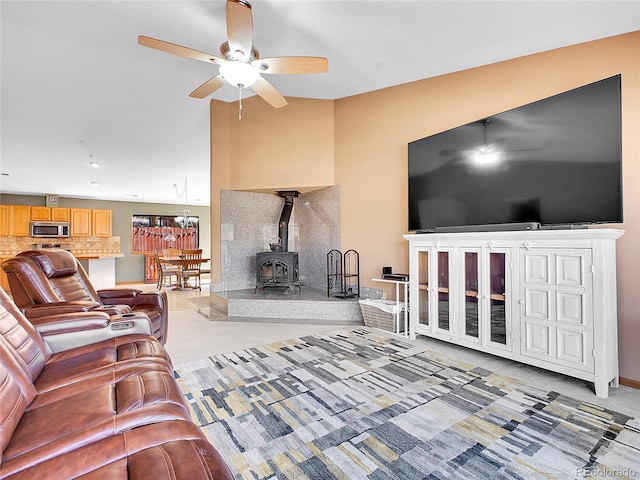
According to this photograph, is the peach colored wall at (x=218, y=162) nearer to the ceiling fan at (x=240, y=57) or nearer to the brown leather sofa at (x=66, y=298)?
the brown leather sofa at (x=66, y=298)

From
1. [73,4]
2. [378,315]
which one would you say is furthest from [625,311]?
[73,4]

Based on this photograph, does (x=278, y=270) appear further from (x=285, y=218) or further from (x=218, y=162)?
(x=218, y=162)

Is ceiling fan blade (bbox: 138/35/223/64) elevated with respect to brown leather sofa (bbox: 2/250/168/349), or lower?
elevated

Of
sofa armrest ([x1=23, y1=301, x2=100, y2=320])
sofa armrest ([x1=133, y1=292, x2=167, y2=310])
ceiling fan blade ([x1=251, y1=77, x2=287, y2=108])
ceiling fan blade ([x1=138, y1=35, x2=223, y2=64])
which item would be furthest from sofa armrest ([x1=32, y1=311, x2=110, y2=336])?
ceiling fan blade ([x1=251, y1=77, x2=287, y2=108])

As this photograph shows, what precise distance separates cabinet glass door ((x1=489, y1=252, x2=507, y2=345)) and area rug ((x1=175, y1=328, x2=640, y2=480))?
0.32 meters

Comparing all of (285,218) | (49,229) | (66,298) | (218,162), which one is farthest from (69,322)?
(49,229)

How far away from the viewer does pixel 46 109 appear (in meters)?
3.80

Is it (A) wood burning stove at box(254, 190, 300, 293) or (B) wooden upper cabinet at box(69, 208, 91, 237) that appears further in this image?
(B) wooden upper cabinet at box(69, 208, 91, 237)

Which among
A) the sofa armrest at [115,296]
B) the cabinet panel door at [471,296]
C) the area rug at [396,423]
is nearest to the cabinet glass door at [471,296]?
the cabinet panel door at [471,296]

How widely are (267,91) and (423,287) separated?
2316mm

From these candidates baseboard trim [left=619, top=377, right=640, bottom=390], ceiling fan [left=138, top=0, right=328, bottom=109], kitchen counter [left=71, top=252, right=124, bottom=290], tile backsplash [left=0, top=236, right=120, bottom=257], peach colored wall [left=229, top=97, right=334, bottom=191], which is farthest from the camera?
tile backsplash [left=0, top=236, right=120, bottom=257]

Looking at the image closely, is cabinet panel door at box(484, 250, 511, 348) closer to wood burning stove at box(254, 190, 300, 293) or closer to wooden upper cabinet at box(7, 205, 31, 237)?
wood burning stove at box(254, 190, 300, 293)

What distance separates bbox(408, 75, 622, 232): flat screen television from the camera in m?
2.17

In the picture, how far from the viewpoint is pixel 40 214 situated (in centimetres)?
796
